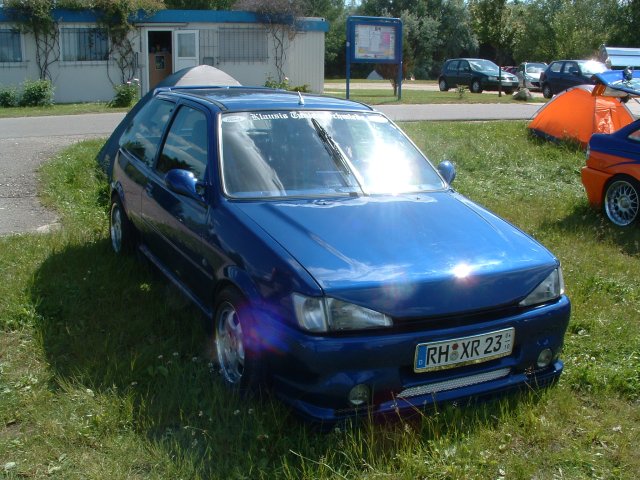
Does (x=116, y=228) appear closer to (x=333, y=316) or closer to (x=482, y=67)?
(x=333, y=316)

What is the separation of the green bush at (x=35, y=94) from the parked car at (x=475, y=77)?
703 inches

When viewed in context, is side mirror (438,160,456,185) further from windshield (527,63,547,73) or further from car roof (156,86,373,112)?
windshield (527,63,547,73)

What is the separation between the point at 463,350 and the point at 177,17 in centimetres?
2199

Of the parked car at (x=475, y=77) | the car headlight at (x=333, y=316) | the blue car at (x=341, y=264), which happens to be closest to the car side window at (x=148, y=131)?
the blue car at (x=341, y=264)

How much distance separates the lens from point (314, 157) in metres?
4.79

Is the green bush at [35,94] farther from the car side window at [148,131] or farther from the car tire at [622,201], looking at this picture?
the car tire at [622,201]

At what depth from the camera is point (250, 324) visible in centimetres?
366

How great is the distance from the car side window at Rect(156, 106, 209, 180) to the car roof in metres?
0.14

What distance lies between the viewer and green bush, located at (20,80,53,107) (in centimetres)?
2161

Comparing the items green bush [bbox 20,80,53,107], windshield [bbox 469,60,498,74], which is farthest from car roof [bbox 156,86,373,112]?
windshield [bbox 469,60,498,74]

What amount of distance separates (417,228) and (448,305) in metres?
0.69

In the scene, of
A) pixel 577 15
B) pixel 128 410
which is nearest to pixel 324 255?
pixel 128 410

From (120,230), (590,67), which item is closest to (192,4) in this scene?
(590,67)

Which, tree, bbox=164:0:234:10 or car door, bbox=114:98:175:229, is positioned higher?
tree, bbox=164:0:234:10
